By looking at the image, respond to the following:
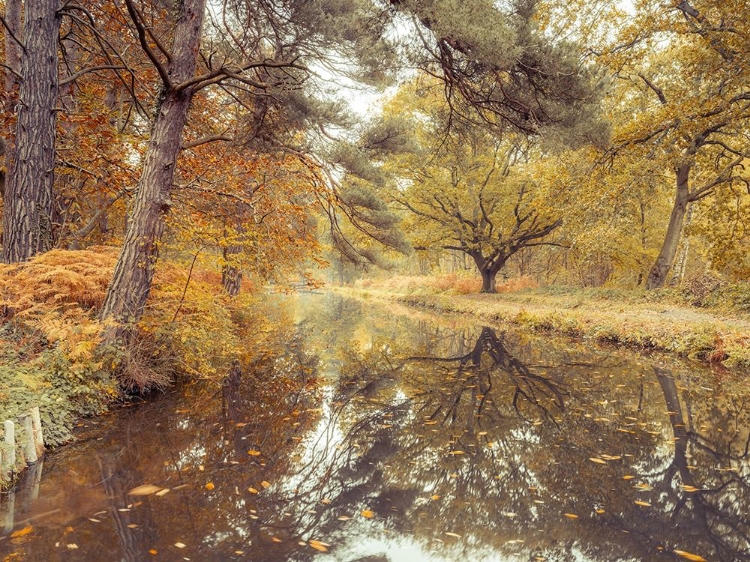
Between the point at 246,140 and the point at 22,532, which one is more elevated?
the point at 246,140

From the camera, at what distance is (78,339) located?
18.3 ft

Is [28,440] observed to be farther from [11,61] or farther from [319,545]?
[11,61]

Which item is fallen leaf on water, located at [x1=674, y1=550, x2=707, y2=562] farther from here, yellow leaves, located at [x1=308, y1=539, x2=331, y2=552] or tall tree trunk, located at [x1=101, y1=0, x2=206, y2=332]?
tall tree trunk, located at [x1=101, y1=0, x2=206, y2=332]

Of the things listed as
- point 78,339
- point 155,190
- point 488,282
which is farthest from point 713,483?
point 488,282

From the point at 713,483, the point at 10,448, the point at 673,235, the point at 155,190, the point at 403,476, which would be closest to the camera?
the point at 10,448

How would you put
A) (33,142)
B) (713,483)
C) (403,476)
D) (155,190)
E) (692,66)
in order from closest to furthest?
(713,483), (403,476), (155,190), (33,142), (692,66)

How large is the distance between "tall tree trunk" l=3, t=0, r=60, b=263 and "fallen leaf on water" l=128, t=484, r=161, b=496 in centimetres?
448

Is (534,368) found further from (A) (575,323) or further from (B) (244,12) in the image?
(B) (244,12)

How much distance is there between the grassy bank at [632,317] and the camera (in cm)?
1001

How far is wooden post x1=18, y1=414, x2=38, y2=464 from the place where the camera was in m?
4.37

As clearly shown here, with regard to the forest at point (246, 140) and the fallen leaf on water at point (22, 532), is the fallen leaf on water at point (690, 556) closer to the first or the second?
the fallen leaf on water at point (22, 532)

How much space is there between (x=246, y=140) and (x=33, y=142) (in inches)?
119

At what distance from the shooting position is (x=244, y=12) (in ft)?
26.7

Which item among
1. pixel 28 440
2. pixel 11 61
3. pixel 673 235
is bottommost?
pixel 28 440
